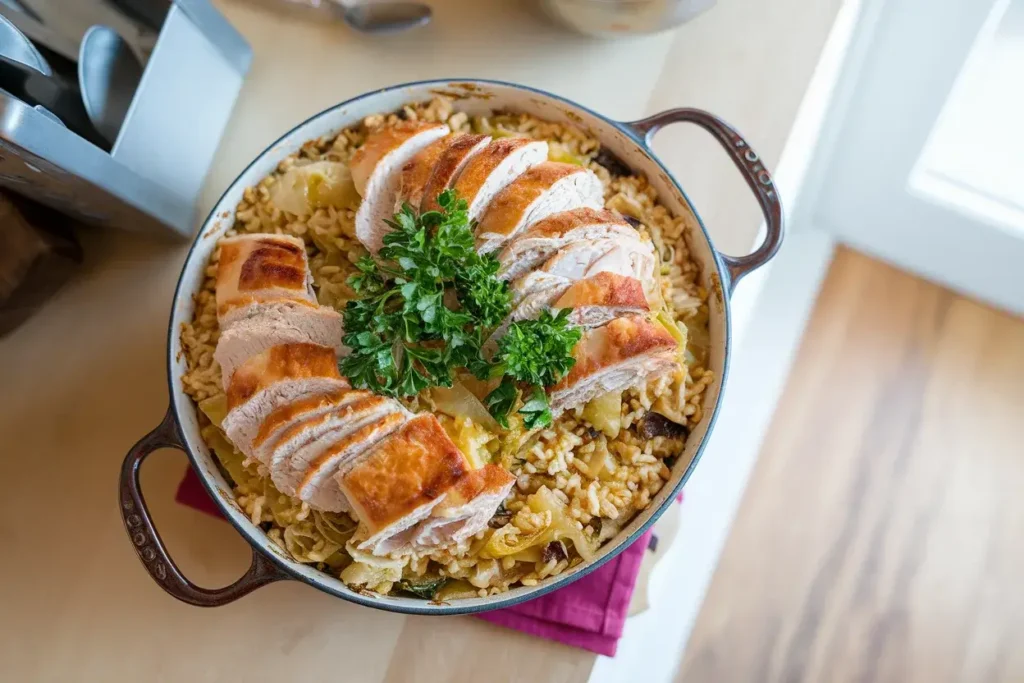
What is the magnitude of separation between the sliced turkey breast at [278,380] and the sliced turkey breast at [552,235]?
0.92ft

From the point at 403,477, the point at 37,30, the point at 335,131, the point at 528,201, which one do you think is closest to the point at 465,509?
the point at 403,477

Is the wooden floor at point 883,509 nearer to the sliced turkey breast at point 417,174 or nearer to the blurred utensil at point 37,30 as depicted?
the sliced turkey breast at point 417,174

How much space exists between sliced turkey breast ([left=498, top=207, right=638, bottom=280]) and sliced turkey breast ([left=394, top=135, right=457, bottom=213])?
157 millimetres

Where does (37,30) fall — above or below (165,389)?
above

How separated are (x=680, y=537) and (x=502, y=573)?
733mm

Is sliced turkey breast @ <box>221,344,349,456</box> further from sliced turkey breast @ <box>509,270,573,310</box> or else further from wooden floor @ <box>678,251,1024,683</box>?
wooden floor @ <box>678,251,1024,683</box>

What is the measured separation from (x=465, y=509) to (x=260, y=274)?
455 millimetres

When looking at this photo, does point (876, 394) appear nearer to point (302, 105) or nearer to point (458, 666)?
point (458, 666)

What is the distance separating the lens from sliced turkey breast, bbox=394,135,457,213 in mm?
1172

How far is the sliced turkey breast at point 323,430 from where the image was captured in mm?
1065

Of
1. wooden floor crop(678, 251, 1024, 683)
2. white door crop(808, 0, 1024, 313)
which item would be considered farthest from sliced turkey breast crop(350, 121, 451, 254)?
wooden floor crop(678, 251, 1024, 683)

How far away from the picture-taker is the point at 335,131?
1.36 m

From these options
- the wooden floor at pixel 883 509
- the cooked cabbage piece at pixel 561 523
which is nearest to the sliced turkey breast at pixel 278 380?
the cooked cabbage piece at pixel 561 523

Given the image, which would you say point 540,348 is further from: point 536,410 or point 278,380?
point 278,380
